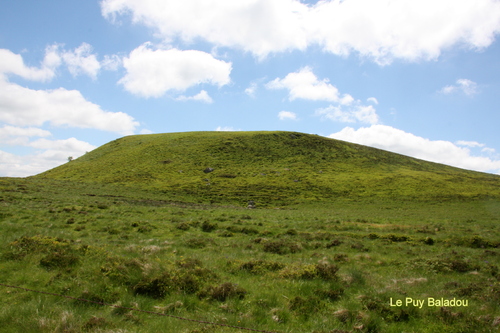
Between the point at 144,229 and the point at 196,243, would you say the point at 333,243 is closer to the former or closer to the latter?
the point at 196,243

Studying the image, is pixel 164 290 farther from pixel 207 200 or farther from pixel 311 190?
pixel 311 190

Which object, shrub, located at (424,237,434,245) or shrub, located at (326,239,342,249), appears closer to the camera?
shrub, located at (326,239,342,249)

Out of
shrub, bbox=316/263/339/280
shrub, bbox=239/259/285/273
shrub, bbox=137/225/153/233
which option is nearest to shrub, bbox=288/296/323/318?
shrub, bbox=316/263/339/280

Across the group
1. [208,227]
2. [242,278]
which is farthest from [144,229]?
[242,278]

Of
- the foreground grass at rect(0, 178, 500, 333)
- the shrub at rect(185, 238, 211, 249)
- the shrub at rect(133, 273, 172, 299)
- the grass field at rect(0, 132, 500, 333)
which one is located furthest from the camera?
the shrub at rect(185, 238, 211, 249)

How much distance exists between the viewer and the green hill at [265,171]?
6600 centimetres

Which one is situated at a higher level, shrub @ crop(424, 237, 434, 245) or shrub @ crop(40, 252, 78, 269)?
shrub @ crop(40, 252, 78, 269)

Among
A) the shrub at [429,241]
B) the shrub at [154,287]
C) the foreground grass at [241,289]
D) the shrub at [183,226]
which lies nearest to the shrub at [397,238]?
the shrub at [429,241]

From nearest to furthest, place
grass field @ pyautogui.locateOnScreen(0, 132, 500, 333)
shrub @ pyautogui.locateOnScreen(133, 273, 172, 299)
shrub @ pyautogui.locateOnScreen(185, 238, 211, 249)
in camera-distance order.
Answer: grass field @ pyautogui.locateOnScreen(0, 132, 500, 333)
shrub @ pyautogui.locateOnScreen(133, 273, 172, 299)
shrub @ pyautogui.locateOnScreen(185, 238, 211, 249)

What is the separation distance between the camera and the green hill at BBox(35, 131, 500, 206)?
6600cm

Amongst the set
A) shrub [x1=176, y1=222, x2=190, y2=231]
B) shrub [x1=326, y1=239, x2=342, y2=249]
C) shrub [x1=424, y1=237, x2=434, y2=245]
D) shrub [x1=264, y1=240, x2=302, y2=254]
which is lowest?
shrub [x1=424, y1=237, x2=434, y2=245]

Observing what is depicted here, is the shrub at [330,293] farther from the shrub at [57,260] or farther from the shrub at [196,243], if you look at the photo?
the shrub at [196,243]

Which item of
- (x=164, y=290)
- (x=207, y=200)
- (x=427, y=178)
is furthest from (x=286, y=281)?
(x=427, y=178)

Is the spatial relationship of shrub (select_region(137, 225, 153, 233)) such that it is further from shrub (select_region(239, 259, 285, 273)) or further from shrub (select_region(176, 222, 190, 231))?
shrub (select_region(239, 259, 285, 273))
